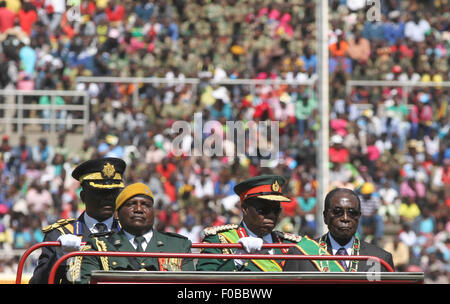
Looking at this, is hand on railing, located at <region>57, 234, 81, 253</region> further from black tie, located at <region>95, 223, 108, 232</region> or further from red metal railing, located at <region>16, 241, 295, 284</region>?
black tie, located at <region>95, 223, 108, 232</region>

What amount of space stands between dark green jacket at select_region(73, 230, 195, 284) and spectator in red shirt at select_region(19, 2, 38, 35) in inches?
586

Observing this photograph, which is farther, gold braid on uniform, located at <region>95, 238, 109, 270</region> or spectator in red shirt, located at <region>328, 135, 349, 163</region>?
spectator in red shirt, located at <region>328, 135, 349, 163</region>

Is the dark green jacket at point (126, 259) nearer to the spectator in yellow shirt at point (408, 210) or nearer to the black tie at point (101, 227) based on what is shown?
the black tie at point (101, 227)

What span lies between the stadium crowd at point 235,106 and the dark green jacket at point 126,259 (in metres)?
9.84

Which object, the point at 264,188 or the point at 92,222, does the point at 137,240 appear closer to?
the point at 92,222

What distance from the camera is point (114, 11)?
22.4 meters

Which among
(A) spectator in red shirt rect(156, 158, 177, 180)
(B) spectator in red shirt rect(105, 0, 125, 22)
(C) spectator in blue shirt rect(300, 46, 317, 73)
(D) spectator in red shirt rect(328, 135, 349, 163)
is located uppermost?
(B) spectator in red shirt rect(105, 0, 125, 22)

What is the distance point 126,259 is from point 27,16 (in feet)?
50.5

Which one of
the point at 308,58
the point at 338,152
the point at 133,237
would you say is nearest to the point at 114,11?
the point at 308,58

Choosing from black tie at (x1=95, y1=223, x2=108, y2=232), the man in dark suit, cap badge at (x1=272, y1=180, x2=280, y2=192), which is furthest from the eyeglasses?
black tie at (x1=95, y1=223, x2=108, y2=232)

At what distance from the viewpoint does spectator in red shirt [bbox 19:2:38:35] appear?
2153 centimetres

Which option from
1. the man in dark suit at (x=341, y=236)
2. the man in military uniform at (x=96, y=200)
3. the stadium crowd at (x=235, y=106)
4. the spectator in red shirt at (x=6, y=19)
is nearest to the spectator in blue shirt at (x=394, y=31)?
the stadium crowd at (x=235, y=106)

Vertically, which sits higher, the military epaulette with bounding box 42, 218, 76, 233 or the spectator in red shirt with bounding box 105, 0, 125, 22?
the spectator in red shirt with bounding box 105, 0, 125, 22

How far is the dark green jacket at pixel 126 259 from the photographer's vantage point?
677cm
